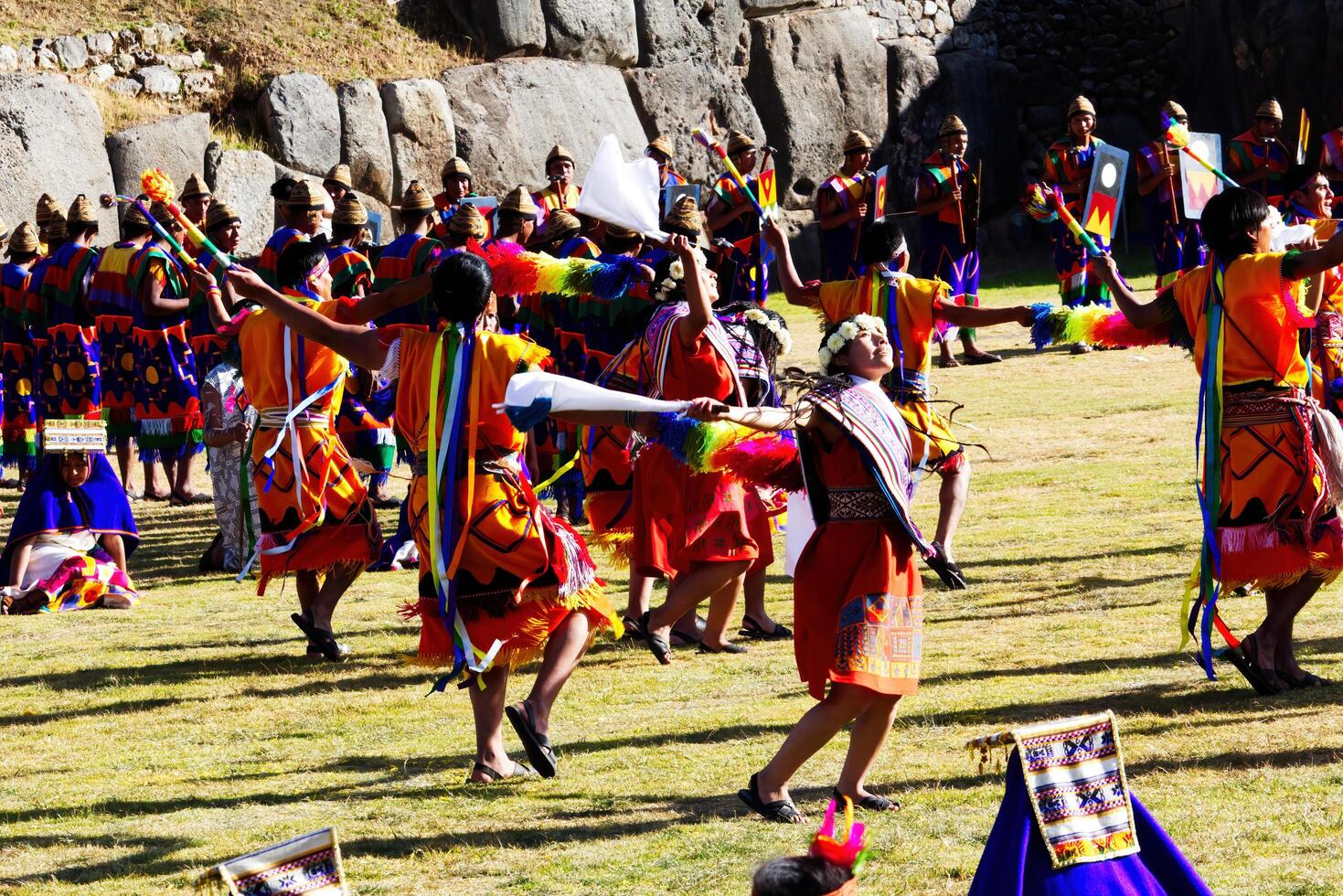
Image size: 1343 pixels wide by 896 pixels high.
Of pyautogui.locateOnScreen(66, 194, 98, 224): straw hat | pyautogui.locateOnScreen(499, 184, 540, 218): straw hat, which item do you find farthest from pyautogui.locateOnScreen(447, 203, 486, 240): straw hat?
pyautogui.locateOnScreen(66, 194, 98, 224): straw hat

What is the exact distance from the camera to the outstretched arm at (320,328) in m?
5.89

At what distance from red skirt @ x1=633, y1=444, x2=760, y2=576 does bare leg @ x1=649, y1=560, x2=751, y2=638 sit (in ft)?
0.10

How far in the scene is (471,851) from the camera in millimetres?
5234

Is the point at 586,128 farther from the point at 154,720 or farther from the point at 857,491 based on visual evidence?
the point at 857,491

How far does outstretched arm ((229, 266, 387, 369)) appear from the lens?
589 centimetres

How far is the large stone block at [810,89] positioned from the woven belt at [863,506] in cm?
1744

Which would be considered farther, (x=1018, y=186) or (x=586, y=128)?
(x=1018, y=186)

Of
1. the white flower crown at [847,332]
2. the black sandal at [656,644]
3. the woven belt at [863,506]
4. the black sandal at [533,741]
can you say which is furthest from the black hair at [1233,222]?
the black sandal at [533,741]

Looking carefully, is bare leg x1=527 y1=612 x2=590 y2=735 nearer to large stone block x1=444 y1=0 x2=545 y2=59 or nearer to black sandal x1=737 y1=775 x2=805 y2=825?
black sandal x1=737 y1=775 x2=805 y2=825

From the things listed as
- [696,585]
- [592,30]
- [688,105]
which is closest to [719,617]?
[696,585]

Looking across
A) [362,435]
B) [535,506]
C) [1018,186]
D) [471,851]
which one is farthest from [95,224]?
[1018,186]

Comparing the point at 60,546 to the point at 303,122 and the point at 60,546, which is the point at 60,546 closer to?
the point at 60,546

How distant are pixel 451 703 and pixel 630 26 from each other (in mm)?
15625

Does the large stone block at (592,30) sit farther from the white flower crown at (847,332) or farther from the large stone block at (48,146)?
the white flower crown at (847,332)
